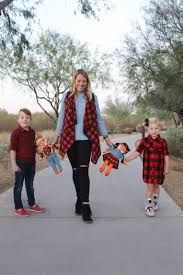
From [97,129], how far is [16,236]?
67.4 inches

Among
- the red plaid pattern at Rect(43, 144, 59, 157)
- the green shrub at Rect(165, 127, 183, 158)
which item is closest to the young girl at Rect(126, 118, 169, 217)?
the red plaid pattern at Rect(43, 144, 59, 157)

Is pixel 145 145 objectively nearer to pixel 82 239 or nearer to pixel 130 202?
pixel 130 202

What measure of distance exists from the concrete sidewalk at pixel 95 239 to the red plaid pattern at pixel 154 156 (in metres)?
0.50

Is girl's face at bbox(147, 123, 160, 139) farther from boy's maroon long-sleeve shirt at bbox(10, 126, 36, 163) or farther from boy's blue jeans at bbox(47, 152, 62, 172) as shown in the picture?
boy's maroon long-sleeve shirt at bbox(10, 126, 36, 163)

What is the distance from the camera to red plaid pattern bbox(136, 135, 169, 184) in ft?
22.0

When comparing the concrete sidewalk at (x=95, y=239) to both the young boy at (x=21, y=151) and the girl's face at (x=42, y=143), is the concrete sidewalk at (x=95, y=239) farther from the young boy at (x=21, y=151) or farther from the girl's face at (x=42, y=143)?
the girl's face at (x=42, y=143)

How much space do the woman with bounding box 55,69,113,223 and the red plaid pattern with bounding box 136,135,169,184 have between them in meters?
0.66

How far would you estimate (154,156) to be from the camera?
671cm

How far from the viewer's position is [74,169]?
654 centimetres

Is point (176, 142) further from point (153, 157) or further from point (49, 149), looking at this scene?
A: point (49, 149)

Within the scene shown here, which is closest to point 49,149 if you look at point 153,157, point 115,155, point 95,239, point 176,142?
point 115,155

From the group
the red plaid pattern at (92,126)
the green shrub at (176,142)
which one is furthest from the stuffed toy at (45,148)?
the green shrub at (176,142)

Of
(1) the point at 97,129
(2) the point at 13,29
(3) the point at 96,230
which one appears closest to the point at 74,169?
(1) the point at 97,129

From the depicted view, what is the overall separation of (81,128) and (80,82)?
0.57 meters
